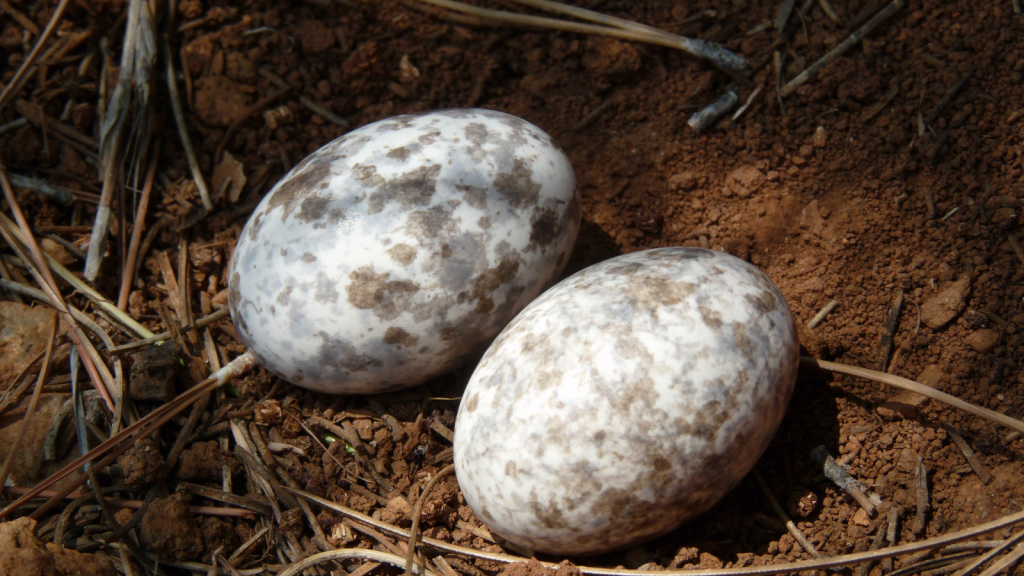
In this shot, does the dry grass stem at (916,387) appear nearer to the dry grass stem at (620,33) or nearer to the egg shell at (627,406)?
the egg shell at (627,406)

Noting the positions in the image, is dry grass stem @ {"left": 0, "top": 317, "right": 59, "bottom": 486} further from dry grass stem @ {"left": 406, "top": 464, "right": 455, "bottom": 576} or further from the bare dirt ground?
dry grass stem @ {"left": 406, "top": 464, "right": 455, "bottom": 576}

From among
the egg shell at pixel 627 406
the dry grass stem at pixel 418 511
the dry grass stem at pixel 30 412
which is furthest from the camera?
the dry grass stem at pixel 30 412

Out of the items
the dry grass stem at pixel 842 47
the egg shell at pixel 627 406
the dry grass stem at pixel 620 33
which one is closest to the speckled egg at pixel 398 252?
the egg shell at pixel 627 406

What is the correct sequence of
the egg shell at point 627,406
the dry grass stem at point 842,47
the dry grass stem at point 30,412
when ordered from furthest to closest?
1. the dry grass stem at point 842,47
2. the dry grass stem at point 30,412
3. the egg shell at point 627,406

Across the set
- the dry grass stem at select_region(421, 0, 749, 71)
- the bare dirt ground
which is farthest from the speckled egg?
the dry grass stem at select_region(421, 0, 749, 71)

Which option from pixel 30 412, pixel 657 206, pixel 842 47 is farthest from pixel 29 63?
pixel 842 47

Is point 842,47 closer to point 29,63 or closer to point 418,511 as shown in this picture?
point 418,511
